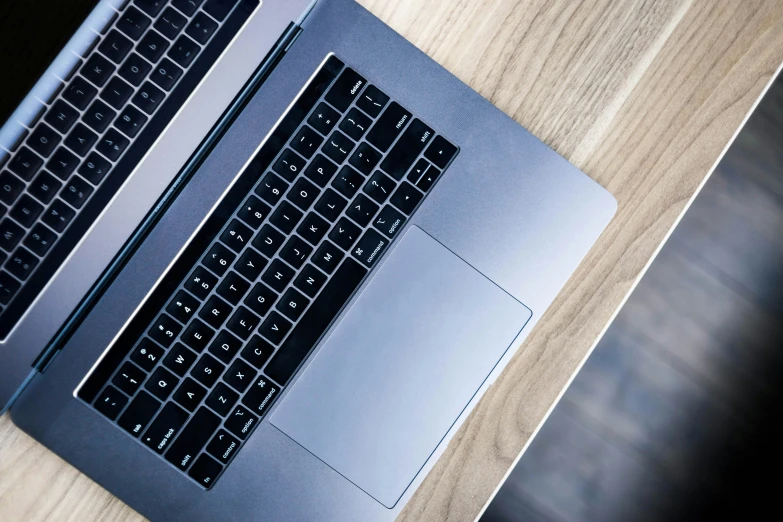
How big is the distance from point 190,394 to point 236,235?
0.54 feet

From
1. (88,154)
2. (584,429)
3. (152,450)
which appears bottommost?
(152,450)

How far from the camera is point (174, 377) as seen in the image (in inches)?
24.0

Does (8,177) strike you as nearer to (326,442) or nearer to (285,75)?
(285,75)

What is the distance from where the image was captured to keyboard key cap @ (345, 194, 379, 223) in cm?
62

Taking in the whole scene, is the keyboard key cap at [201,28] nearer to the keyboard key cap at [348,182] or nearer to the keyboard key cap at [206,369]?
the keyboard key cap at [348,182]

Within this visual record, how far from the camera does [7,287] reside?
57cm

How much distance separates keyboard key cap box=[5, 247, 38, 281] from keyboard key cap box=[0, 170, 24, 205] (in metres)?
0.05

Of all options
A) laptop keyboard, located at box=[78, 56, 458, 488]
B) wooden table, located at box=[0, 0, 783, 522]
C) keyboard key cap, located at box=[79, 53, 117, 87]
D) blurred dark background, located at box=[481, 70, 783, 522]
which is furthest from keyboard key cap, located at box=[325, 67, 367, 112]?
blurred dark background, located at box=[481, 70, 783, 522]

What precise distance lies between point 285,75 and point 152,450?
15.7 inches

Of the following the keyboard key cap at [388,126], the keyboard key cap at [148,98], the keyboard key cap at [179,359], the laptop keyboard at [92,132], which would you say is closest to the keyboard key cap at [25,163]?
the laptop keyboard at [92,132]

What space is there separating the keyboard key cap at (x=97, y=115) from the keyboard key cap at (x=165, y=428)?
10.9 inches

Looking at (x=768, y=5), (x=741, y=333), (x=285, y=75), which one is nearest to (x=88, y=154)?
(x=285, y=75)

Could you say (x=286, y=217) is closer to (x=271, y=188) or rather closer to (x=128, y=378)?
(x=271, y=188)

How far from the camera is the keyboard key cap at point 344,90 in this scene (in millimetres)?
620
